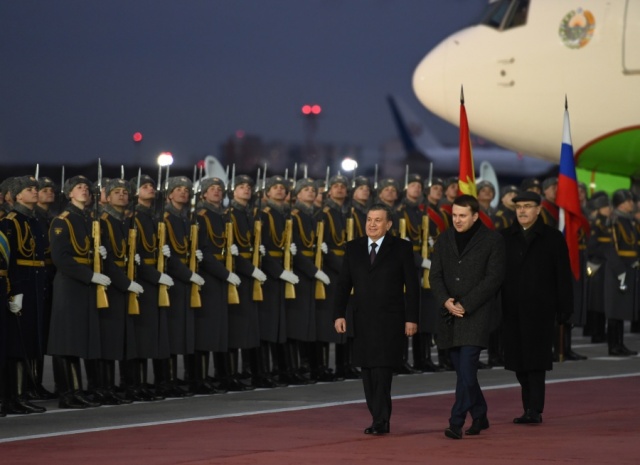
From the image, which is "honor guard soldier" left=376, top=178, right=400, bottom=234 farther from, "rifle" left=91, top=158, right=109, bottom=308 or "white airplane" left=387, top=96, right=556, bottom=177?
"white airplane" left=387, top=96, right=556, bottom=177

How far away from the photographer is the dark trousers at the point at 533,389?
11.9 meters

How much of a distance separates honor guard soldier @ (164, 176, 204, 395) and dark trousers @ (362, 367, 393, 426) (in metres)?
3.21

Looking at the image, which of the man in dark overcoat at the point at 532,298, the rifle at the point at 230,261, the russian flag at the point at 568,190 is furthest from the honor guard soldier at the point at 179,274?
the russian flag at the point at 568,190

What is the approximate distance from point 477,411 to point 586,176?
11.6 metres

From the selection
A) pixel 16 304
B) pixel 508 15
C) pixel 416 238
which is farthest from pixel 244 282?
pixel 508 15

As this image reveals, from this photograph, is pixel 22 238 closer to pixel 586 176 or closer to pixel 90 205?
pixel 90 205

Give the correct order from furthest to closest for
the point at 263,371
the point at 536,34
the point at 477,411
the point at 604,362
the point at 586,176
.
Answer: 1. the point at 586,176
2. the point at 536,34
3. the point at 604,362
4. the point at 263,371
5. the point at 477,411

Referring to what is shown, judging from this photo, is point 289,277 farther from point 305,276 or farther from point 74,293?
point 74,293

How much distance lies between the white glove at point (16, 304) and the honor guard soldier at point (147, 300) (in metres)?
1.27

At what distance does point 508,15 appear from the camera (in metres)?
19.8

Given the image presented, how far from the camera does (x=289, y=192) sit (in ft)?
52.2

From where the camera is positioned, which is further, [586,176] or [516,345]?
[586,176]

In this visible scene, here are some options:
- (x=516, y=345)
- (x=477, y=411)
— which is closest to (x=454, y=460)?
(x=477, y=411)

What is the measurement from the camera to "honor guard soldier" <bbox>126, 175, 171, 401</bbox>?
1394cm
